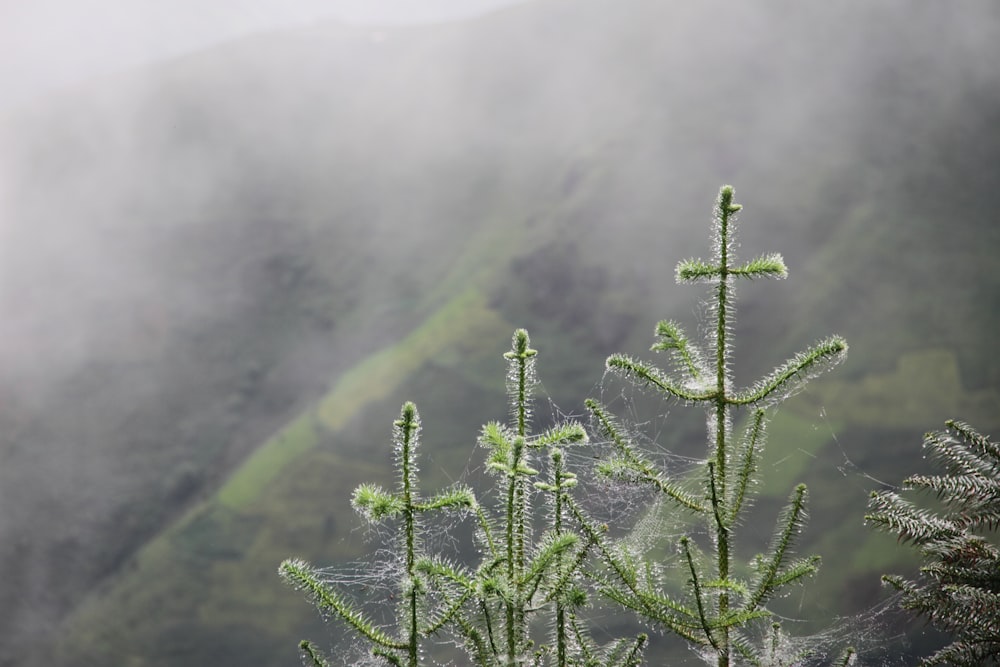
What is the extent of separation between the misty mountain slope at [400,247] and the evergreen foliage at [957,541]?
50.6 m

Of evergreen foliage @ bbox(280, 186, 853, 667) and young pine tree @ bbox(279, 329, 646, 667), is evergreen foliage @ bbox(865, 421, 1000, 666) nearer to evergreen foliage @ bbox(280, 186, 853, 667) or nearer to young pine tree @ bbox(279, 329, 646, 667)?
evergreen foliage @ bbox(280, 186, 853, 667)

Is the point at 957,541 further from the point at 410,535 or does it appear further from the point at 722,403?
the point at 410,535

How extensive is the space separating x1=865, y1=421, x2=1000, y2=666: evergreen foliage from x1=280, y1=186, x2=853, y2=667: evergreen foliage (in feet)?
1.19

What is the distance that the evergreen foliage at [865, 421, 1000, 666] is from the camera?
216cm

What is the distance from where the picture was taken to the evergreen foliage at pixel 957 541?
7.10 feet

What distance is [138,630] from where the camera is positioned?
6353 cm

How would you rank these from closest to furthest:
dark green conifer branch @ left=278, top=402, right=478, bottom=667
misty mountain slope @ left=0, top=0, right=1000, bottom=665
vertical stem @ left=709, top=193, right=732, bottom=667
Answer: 1. dark green conifer branch @ left=278, top=402, right=478, bottom=667
2. vertical stem @ left=709, top=193, right=732, bottom=667
3. misty mountain slope @ left=0, top=0, right=1000, bottom=665

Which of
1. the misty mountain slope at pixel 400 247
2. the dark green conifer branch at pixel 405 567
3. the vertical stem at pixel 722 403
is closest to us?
the dark green conifer branch at pixel 405 567

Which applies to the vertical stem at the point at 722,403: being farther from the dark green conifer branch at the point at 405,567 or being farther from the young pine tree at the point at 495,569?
the dark green conifer branch at the point at 405,567

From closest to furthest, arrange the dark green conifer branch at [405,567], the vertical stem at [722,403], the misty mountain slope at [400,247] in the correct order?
the dark green conifer branch at [405,567]
the vertical stem at [722,403]
the misty mountain slope at [400,247]

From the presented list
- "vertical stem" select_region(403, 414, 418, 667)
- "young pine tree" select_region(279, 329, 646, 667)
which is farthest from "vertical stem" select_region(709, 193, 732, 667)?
"vertical stem" select_region(403, 414, 418, 667)

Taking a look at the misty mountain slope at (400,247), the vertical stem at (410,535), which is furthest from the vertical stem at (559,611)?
the misty mountain slope at (400,247)

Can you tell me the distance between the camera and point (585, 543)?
2.11m

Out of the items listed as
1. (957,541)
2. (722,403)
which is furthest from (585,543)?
(957,541)
